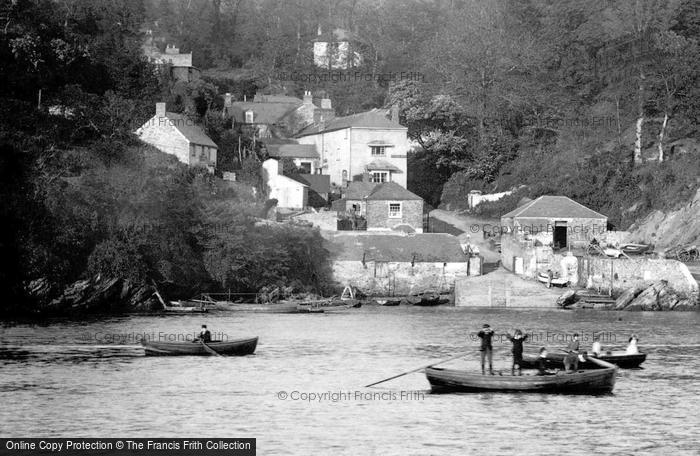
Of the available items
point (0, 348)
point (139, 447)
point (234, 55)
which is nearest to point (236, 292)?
point (0, 348)

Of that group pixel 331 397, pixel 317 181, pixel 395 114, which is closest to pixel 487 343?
pixel 331 397

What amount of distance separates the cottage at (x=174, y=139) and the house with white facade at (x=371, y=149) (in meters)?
14.8

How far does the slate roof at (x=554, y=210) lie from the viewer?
99875 millimetres

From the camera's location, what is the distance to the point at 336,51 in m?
165

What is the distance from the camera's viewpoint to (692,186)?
101m

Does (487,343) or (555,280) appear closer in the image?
(487,343)

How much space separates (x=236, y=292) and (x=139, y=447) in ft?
182

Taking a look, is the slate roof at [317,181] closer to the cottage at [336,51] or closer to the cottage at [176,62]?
the cottage at [176,62]

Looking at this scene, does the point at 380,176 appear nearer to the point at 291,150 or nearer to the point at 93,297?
the point at 291,150

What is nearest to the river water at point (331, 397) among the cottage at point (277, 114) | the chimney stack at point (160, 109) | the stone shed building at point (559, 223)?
the stone shed building at point (559, 223)

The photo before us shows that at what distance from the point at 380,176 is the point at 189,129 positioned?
19.1m

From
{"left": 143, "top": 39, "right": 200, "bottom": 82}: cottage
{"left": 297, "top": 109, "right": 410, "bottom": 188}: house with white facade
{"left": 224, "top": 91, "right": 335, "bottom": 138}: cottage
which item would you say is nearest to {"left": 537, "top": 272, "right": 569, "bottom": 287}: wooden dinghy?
{"left": 297, "top": 109, "right": 410, "bottom": 188}: house with white facade

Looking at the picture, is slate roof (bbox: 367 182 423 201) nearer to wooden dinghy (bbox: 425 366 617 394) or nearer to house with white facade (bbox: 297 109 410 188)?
house with white facade (bbox: 297 109 410 188)

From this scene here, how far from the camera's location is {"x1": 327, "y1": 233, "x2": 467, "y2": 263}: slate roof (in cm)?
9550
